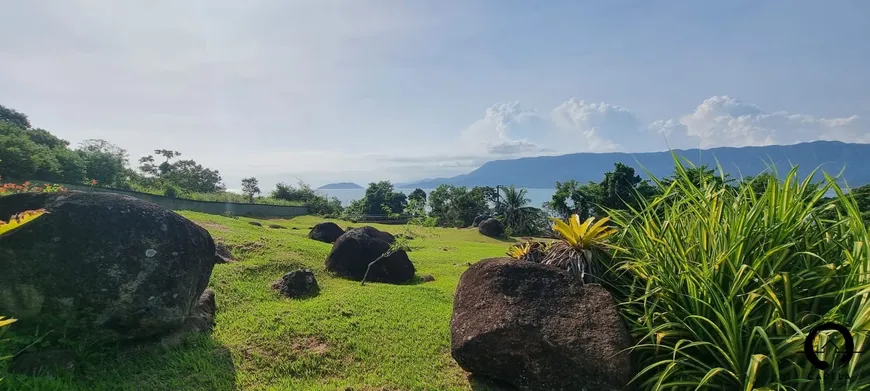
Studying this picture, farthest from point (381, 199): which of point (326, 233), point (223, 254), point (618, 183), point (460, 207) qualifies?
point (223, 254)

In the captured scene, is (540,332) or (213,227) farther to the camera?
(213,227)

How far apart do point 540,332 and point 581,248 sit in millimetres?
1267

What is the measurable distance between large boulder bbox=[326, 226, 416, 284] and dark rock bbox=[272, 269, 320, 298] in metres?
2.19

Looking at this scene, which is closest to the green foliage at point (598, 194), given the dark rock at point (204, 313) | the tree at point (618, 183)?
the tree at point (618, 183)

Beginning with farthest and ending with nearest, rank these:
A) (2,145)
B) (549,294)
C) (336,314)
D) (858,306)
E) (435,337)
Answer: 1. (2,145)
2. (336,314)
3. (435,337)
4. (549,294)
5. (858,306)

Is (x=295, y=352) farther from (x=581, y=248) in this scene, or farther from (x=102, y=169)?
(x=102, y=169)

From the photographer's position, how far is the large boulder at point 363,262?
1027 centimetres

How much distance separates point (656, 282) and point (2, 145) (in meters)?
27.6

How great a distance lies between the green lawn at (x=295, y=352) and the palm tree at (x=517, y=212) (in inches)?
1337

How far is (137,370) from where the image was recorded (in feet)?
15.2

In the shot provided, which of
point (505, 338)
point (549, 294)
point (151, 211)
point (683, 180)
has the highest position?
point (683, 180)

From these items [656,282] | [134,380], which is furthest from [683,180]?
[134,380]

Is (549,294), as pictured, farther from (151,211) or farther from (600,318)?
(151,211)

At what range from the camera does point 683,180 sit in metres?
4.96
